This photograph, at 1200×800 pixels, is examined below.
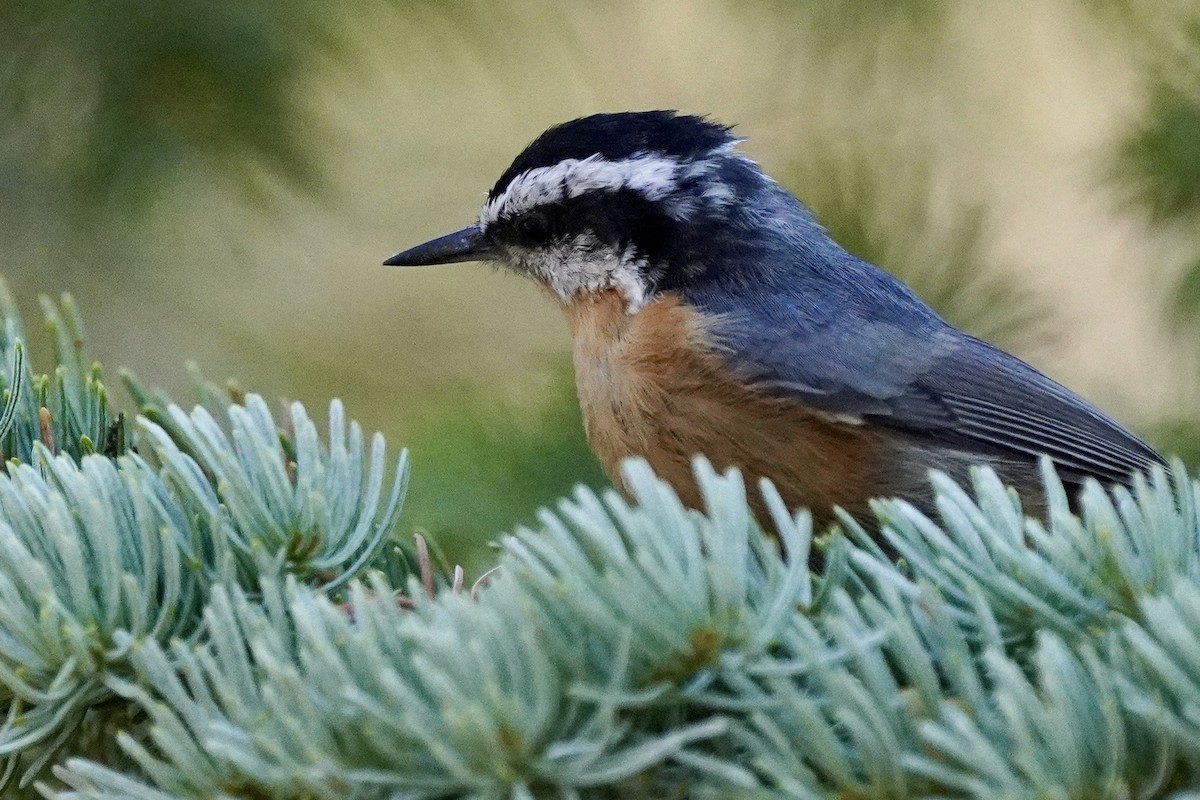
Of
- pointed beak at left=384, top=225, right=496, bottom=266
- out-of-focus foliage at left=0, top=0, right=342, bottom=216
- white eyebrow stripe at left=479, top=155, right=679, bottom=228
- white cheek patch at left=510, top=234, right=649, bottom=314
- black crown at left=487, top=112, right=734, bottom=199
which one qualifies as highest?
out-of-focus foliage at left=0, top=0, right=342, bottom=216

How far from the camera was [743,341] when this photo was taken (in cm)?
207

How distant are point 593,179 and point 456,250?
1.10 feet

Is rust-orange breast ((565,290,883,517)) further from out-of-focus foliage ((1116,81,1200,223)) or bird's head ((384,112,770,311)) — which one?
out-of-focus foliage ((1116,81,1200,223))

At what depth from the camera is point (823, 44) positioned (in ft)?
8.14

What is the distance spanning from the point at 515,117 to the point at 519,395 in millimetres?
755


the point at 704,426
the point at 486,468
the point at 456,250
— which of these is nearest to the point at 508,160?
the point at 456,250

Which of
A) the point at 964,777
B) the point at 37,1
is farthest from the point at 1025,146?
the point at 964,777

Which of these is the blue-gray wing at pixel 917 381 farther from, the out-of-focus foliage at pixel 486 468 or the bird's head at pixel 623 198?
the out-of-focus foliage at pixel 486 468

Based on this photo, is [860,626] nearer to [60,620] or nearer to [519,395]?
[60,620]

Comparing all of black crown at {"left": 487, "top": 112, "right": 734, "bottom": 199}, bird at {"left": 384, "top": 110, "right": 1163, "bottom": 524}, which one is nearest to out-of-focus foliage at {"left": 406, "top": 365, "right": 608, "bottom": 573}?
bird at {"left": 384, "top": 110, "right": 1163, "bottom": 524}

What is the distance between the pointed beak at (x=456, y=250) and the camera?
2.46 m

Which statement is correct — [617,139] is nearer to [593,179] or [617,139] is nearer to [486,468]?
[593,179]

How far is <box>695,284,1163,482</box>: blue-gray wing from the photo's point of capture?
2045 mm

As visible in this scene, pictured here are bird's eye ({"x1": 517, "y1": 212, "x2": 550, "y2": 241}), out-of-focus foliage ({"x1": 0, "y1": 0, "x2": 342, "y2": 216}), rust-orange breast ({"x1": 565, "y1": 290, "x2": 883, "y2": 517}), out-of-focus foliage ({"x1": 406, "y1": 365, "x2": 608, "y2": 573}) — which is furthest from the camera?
bird's eye ({"x1": 517, "y1": 212, "x2": 550, "y2": 241})
